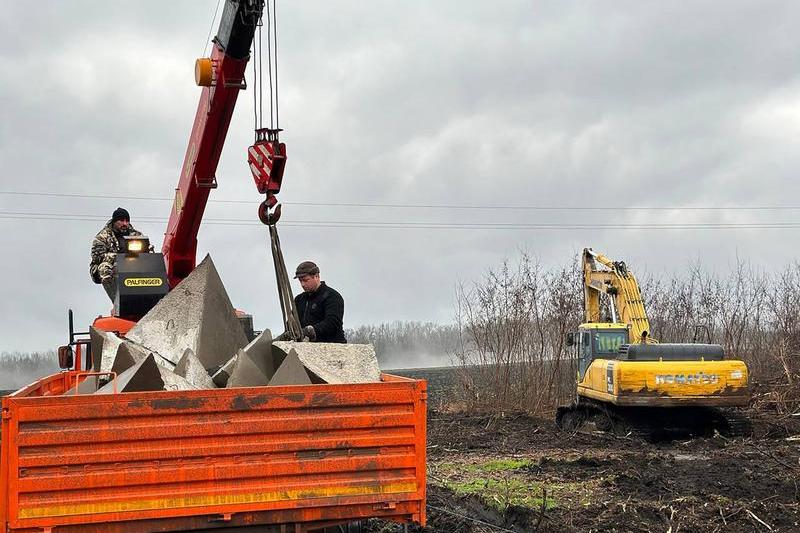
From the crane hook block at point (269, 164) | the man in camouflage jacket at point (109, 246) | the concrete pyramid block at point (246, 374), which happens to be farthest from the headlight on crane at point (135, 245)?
the concrete pyramid block at point (246, 374)

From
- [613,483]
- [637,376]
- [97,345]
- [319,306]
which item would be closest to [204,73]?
[319,306]

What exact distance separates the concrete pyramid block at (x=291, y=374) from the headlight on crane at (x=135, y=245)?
4350 mm

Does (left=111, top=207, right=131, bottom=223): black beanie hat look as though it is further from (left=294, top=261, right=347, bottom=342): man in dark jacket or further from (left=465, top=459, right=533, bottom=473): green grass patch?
(left=465, top=459, right=533, bottom=473): green grass patch

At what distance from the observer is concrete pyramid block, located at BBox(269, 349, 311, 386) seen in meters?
5.41

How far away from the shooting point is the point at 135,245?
30.7 ft

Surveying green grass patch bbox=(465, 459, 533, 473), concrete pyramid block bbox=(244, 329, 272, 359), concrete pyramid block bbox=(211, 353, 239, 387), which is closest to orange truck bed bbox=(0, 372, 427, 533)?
concrete pyramid block bbox=(211, 353, 239, 387)

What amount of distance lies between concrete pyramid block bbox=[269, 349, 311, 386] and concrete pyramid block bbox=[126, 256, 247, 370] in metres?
1.21

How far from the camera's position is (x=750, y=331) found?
75.4ft

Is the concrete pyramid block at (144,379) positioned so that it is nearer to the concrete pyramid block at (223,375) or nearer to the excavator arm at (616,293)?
the concrete pyramid block at (223,375)

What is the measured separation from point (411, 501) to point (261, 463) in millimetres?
906

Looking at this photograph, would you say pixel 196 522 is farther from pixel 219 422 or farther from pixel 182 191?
pixel 182 191

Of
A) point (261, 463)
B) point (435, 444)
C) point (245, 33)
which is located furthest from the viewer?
point (435, 444)

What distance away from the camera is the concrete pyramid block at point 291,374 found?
17.8ft

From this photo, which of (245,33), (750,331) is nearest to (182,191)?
(245,33)
